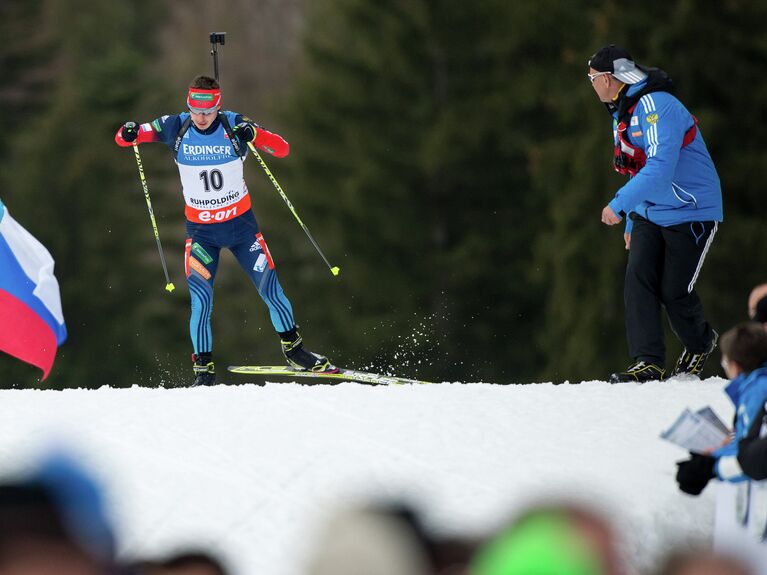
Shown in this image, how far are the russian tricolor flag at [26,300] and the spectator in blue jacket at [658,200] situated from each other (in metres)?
2.85

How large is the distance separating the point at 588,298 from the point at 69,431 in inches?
575

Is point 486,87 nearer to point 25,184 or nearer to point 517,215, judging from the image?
point 517,215

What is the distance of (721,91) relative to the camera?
18203 mm

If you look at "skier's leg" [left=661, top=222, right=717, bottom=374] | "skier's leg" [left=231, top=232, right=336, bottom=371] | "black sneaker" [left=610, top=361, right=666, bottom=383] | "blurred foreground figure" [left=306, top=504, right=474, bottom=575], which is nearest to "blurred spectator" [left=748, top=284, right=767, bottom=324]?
"skier's leg" [left=661, top=222, right=717, bottom=374]

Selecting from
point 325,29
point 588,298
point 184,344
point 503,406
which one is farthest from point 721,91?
point 503,406

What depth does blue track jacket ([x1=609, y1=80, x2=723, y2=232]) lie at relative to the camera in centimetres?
566

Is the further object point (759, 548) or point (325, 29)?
point (325, 29)

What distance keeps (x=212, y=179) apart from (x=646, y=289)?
247cm

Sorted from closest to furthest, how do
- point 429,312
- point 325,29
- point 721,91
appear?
point 721,91
point 429,312
point 325,29

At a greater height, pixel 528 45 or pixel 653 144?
pixel 653 144

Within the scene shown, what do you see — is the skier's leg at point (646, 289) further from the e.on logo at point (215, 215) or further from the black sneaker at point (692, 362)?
the e.on logo at point (215, 215)

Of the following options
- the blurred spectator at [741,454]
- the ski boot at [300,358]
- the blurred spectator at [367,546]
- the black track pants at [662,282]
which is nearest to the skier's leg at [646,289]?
the black track pants at [662,282]

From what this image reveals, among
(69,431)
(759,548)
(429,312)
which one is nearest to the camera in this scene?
(759,548)

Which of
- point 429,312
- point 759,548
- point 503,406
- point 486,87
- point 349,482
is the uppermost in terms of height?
point 759,548
